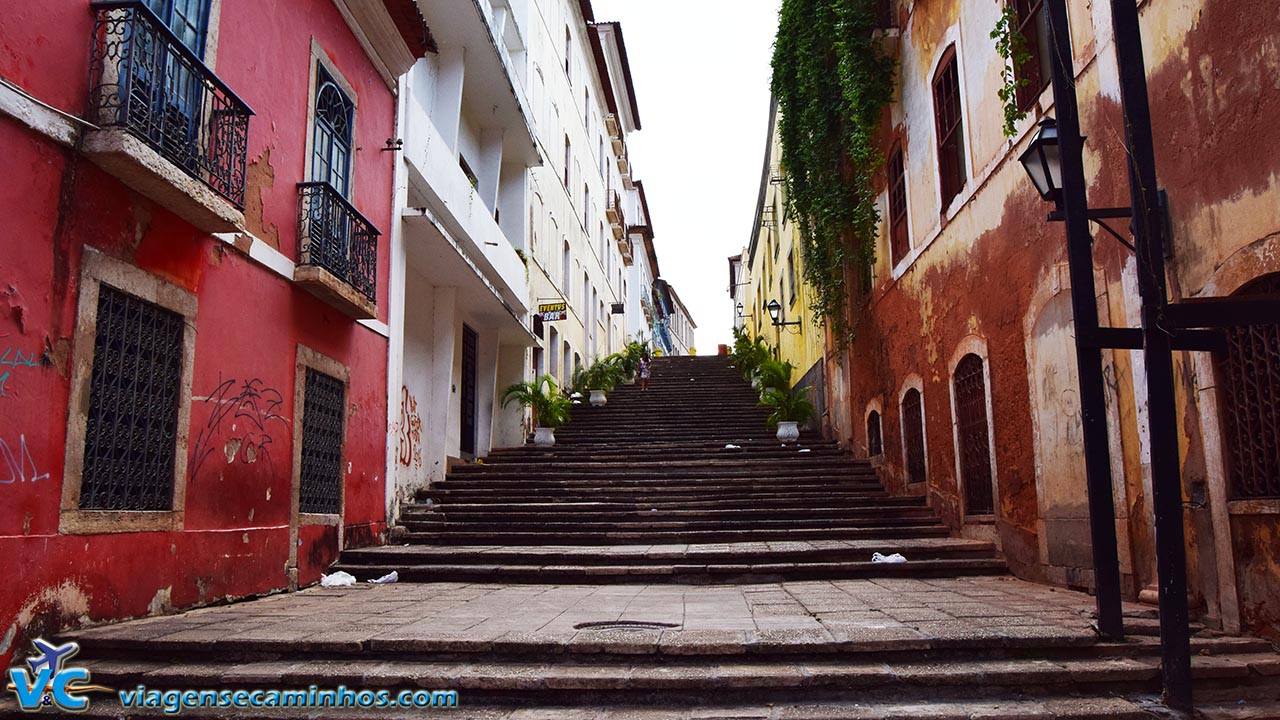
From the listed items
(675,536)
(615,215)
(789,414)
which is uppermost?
(615,215)

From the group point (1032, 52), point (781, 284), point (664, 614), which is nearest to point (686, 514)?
point (664, 614)

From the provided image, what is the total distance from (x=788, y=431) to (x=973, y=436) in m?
7.17

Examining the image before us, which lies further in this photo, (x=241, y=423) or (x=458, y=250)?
(x=458, y=250)

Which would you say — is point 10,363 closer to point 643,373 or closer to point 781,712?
point 781,712

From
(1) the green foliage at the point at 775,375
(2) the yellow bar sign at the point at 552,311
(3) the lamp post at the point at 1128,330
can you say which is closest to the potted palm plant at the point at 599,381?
(2) the yellow bar sign at the point at 552,311

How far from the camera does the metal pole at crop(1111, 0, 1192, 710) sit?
4289 mm

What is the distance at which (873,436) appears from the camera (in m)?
14.0

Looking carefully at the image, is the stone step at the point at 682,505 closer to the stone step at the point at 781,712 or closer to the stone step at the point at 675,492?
the stone step at the point at 675,492

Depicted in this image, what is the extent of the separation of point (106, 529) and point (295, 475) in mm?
2703

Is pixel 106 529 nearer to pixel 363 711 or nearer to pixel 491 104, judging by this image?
pixel 363 711

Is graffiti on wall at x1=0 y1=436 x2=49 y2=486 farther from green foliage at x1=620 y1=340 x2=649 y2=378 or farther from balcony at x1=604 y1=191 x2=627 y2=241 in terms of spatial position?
balcony at x1=604 y1=191 x2=627 y2=241

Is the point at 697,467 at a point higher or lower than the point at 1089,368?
lower

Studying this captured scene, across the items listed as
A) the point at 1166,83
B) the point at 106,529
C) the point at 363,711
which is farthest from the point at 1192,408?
the point at 106,529

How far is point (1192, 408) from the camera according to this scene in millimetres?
5492
